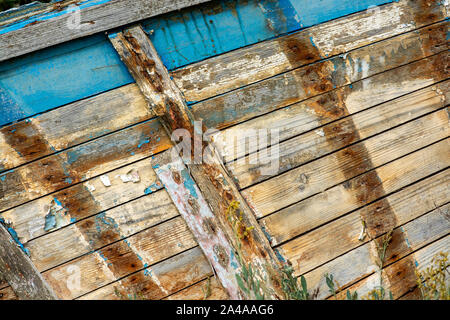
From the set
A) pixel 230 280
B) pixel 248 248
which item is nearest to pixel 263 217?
pixel 248 248

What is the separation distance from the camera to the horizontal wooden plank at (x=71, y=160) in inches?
85.1

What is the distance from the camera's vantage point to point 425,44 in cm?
259

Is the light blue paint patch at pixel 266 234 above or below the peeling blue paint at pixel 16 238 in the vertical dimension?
below

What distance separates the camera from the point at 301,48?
2.39 meters

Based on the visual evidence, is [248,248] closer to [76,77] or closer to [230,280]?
[230,280]

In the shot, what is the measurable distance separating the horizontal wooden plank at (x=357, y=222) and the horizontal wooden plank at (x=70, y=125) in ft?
4.16

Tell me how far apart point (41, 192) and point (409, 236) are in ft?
7.78

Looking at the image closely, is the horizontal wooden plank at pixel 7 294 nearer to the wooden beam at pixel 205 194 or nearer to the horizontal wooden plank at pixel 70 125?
the horizontal wooden plank at pixel 70 125

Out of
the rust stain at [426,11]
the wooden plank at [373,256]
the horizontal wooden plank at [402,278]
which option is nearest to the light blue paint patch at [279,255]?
the wooden plank at [373,256]

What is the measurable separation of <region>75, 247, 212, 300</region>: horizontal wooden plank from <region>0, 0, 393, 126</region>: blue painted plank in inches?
43.7

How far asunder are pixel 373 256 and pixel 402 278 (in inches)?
10.6

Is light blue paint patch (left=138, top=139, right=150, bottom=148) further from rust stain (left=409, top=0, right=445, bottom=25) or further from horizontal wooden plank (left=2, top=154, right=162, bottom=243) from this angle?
rust stain (left=409, top=0, right=445, bottom=25)

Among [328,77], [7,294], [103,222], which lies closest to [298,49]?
[328,77]

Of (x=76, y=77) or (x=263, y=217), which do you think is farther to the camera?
(x=263, y=217)
